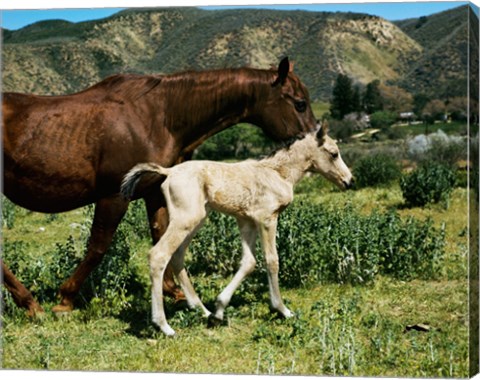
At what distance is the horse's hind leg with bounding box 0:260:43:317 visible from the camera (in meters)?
6.59

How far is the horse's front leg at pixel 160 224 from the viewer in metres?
6.57

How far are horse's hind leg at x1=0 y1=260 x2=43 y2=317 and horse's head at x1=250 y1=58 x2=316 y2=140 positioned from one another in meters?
2.72

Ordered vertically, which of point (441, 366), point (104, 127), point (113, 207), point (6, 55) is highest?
point (6, 55)

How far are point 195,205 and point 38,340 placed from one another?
1.98 m

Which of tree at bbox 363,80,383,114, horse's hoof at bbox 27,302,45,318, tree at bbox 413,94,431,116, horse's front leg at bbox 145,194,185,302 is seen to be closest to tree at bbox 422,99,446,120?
tree at bbox 413,94,431,116

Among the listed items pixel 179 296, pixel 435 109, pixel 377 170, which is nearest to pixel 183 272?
pixel 179 296

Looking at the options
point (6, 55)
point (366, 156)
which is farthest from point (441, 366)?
point (366, 156)

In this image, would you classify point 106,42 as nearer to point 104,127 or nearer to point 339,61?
point 104,127

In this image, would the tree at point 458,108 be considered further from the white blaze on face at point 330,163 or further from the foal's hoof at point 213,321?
the foal's hoof at point 213,321

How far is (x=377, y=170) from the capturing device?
47.3 feet

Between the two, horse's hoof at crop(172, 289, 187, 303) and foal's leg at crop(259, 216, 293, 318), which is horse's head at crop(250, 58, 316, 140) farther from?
horse's hoof at crop(172, 289, 187, 303)

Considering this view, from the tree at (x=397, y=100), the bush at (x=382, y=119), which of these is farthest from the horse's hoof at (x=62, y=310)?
the bush at (x=382, y=119)

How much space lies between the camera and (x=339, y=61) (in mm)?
10523

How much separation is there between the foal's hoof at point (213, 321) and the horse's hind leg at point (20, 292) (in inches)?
66.1
